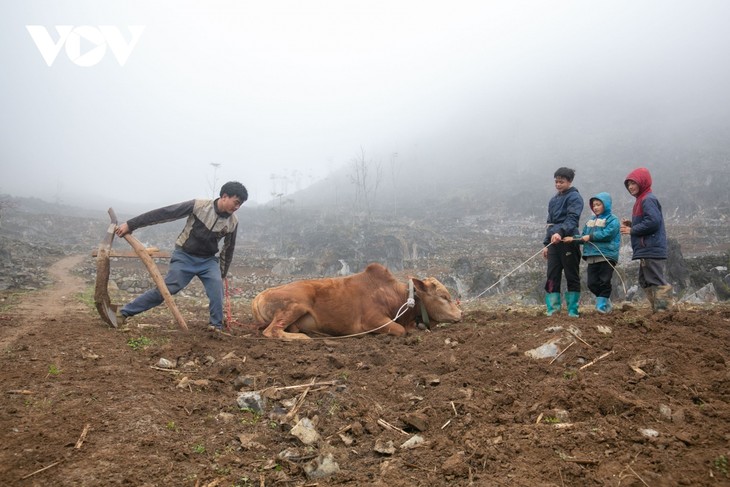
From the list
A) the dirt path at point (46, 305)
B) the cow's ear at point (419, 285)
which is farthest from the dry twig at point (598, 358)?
the dirt path at point (46, 305)

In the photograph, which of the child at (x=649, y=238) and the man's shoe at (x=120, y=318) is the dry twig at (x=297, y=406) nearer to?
the man's shoe at (x=120, y=318)

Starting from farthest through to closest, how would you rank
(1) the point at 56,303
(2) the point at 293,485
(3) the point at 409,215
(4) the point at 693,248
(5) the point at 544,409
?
(3) the point at 409,215 < (4) the point at 693,248 < (1) the point at 56,303 < (5) the point at 544,409 < (2) the point at 293,485

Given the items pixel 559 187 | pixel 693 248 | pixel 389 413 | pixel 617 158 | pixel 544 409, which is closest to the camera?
pixel 544 409

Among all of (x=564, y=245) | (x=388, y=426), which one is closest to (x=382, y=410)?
(x=388, y=426)

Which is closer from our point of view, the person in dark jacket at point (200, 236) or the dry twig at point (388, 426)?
the dry twig at point (388, 426)

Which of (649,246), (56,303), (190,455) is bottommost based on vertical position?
(56,303)

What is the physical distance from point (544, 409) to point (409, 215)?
52.4 metres

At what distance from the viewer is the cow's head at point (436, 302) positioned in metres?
6.83

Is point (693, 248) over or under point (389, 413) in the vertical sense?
under

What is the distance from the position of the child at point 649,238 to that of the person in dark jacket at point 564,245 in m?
0.69

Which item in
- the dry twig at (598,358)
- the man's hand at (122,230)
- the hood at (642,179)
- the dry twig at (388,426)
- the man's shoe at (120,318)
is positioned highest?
the hood at (642,179)

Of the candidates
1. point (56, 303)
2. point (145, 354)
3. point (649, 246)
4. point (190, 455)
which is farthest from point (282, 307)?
point (56, 303)

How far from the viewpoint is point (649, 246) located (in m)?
5.48

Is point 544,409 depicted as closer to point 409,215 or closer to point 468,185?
point 409,215
